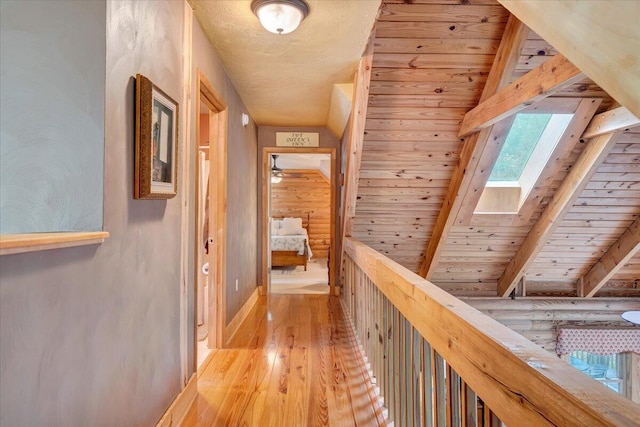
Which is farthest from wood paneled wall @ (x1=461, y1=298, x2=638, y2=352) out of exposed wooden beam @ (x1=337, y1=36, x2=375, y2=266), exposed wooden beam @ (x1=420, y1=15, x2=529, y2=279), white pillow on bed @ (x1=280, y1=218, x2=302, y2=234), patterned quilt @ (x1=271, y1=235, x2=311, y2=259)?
white pillow on bed @ (x1=280, y1=218, x2=302, y2=234)

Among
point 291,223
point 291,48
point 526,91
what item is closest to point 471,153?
Result: point 526,91

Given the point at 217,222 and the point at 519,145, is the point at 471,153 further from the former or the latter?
the point at 217,222

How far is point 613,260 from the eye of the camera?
3900 millimetres

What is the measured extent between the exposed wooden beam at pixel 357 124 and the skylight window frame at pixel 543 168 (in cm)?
96

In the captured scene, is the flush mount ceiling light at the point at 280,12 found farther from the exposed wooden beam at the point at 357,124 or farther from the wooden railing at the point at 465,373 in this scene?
the wooden railing at the point at 465,373

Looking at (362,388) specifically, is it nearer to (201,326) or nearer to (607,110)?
(201,326)

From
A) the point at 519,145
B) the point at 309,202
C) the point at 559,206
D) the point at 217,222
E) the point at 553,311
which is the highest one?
the point at 519,145

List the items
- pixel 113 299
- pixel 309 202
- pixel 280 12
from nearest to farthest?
pixel 113 299, pixel 280 12, pixel 309 202

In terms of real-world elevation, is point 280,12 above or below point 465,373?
above

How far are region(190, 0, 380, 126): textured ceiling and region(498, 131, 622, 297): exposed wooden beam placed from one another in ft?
6.49

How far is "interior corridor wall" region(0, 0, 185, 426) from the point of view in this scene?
882 mm

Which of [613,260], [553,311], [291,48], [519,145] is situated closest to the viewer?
[291,48]

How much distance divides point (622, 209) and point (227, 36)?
3827mm

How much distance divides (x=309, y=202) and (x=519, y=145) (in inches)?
246
